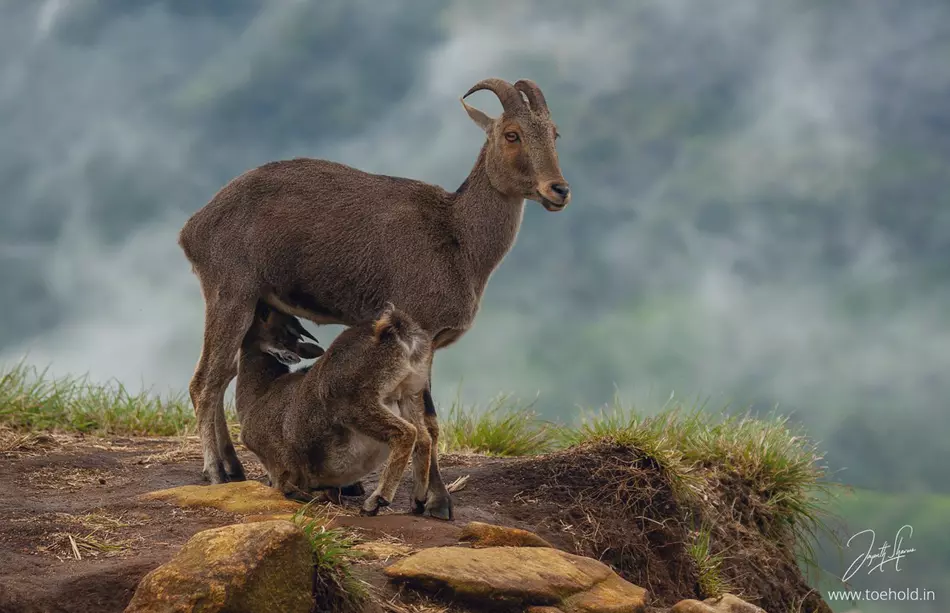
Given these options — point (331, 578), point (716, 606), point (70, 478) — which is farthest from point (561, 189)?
point (70, 478)

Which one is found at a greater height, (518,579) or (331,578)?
(518,579)

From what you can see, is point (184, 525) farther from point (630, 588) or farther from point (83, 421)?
point (83, 421)

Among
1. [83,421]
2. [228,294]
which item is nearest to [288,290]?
[228,294]

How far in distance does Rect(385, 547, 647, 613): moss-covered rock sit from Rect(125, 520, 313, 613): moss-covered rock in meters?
0.63

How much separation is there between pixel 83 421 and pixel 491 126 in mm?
5469

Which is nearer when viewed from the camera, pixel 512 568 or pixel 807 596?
pixel 512 568

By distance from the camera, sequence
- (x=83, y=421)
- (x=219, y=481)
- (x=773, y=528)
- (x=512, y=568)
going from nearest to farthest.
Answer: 1. (x=512, y=568)
2. (x=219, y=481)
3. (x=773, y=528)
4. (x=83, y=421)

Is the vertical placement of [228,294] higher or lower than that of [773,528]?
higher

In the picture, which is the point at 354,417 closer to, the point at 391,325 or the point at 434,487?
the point at 391,325

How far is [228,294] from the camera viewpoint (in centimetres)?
778

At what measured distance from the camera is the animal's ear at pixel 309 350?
746cm

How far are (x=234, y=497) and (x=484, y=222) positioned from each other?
2.53m

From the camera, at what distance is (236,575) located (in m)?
4.81

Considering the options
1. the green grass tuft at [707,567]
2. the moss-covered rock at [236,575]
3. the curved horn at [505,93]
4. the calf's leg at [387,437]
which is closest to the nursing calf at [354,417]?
the calf's leg at [387,437]
